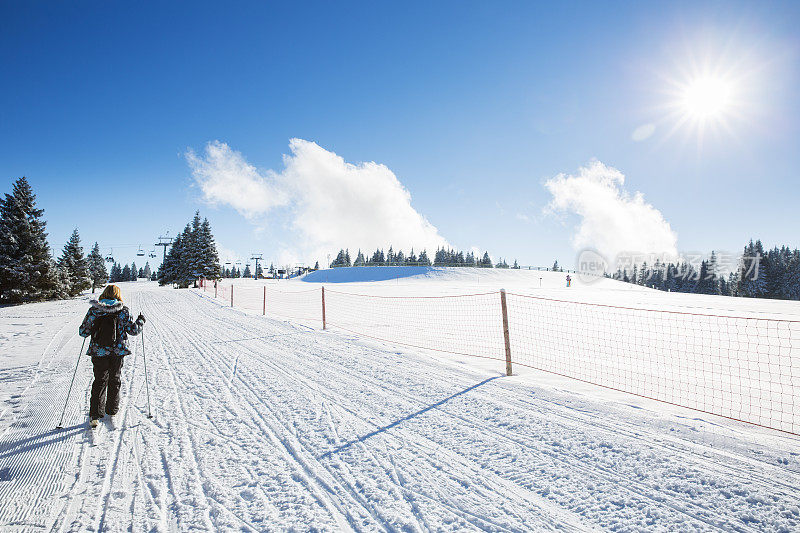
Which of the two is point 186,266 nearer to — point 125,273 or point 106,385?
point 106,385

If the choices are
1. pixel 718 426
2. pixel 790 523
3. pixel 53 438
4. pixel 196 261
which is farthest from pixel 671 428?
pixel 196 261

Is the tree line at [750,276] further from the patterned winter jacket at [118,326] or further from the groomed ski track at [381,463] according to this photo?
the patterned winter jacket at [118,326]

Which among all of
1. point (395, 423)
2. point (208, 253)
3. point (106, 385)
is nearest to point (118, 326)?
point (106, 385)

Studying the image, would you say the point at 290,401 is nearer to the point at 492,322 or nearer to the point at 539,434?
the point at 539,434

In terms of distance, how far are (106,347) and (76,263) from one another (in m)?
38.8

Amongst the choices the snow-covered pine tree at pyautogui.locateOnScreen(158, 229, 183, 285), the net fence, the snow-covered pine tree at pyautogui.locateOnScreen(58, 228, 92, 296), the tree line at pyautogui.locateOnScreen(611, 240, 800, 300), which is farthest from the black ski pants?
the tree line at pyautogui.locateOnScreen(611, 240, 800, 300)

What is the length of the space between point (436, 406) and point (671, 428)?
276cm

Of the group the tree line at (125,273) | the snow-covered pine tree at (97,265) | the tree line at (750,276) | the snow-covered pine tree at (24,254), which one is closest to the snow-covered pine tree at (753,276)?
the tree line at (750,276)

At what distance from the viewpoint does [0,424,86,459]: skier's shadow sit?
11.5ft

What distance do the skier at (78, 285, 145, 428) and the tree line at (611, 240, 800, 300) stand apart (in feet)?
260

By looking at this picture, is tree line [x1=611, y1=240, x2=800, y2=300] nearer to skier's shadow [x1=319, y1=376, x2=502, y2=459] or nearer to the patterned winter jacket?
skier's shadow [x1=319, y1=376, x2=502, y2=459]

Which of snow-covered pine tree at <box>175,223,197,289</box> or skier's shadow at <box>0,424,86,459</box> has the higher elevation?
snow-covered pine tree at <box>175,223,197,289</box>

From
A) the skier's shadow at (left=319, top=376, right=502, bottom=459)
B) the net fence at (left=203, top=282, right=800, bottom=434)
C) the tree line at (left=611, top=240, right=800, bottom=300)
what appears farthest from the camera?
the tree line at (left=611, top=240, right=800, bottom=300)

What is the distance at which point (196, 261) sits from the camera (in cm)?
4341
